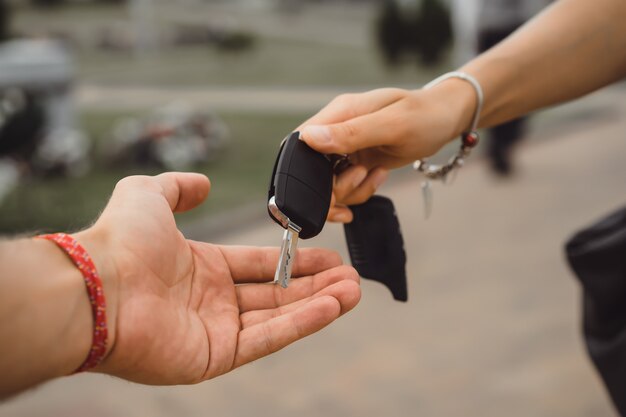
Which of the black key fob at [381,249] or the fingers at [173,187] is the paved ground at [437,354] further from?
the fingers at [173,187]

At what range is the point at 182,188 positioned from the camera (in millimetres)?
1574

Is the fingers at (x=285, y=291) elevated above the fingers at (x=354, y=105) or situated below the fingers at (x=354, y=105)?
below

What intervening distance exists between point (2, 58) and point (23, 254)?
18.3ft

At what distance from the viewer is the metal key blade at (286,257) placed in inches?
57.7

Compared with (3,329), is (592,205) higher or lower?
lower

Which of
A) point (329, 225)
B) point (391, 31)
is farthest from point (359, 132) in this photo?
point (391, 31)

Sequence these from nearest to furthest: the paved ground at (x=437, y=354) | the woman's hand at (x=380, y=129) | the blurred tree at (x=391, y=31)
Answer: the woman's hand at (x=380, y=129) → the paved ground at (x=437, y=354) → the blurred tree at (x=391, y=31)

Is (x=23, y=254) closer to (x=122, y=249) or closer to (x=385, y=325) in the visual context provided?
(x=122, y=249)

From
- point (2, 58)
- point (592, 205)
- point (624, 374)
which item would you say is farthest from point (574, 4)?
point (2, 58)

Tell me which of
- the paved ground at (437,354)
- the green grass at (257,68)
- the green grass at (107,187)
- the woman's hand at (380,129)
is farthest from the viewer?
the green grass at (257,68)

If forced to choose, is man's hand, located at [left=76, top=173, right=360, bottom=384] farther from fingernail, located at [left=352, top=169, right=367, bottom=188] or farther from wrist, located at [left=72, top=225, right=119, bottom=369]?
fingernail, located at [left=352, top=169, right=367, bottom=188]

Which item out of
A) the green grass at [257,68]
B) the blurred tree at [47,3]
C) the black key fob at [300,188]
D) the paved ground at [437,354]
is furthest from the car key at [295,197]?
the blurred tree at [47,3]

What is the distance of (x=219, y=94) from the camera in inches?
390

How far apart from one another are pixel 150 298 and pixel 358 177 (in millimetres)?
579
